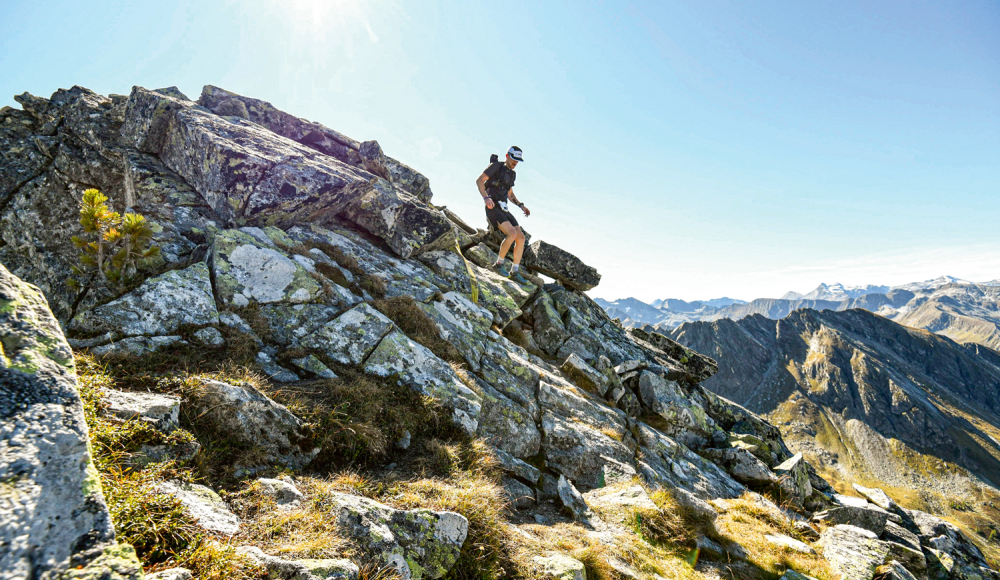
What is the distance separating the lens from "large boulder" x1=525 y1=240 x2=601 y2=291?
2628 centimetres

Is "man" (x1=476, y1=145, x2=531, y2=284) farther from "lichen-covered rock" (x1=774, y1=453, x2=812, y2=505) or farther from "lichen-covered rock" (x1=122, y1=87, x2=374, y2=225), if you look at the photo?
"lichen-covered rock" (x1=774, y1=453, x2=812, y2=505)

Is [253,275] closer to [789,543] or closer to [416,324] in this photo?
[416,324]

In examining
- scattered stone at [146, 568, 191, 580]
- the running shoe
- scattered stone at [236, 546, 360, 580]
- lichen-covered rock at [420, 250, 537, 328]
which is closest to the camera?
scattered stone at [146, 568, 191, 580]

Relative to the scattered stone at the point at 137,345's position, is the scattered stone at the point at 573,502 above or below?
below

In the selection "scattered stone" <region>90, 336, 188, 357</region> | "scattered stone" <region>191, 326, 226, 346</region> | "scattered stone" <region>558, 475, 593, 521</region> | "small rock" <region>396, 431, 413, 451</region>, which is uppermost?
"scattered stone" <region>191, 326, 226, 346</region>

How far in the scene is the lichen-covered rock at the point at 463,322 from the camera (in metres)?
14.3

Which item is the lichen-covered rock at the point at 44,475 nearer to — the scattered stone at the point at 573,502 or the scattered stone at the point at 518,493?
the scattered stone at the point at 518,493

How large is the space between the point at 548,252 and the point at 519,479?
1851 cm

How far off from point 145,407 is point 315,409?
2.90 meters

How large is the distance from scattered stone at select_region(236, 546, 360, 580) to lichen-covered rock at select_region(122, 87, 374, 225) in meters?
13.9

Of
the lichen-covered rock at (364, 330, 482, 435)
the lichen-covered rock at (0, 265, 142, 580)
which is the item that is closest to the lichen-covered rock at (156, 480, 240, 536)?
the lichen-covered rock at (0, 265, 142, 580)

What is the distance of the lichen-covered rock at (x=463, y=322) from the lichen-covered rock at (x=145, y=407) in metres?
8.54

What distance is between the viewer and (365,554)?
5441mm

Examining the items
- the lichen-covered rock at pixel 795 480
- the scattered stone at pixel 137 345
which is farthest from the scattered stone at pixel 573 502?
the lichen-covered rock at pixel 795 480
